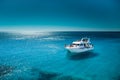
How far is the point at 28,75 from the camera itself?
4621 millimetres

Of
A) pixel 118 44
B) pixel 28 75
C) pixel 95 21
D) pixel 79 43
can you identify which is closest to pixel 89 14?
pixel 95 21

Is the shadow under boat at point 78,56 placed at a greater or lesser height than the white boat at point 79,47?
lesser

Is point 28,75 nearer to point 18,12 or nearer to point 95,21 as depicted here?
point 18,12

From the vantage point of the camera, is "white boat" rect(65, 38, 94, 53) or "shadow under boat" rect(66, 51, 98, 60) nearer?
"shadow under boat" rect(66, 51, 98, 60)

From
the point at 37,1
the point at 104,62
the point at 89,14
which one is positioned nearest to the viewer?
the point at 37,1

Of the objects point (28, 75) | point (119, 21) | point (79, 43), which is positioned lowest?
point (28, 75)

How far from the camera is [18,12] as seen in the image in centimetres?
514

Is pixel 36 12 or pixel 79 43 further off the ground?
pixel 36 12

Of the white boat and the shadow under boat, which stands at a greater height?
the white boat

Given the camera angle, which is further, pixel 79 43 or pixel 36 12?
pixel 79 43

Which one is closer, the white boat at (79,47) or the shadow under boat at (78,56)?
the shadow under boat at (78,56)

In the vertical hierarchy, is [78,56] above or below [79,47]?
below

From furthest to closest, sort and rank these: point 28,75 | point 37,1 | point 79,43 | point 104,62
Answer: point 79,43
point 104,62
point 37,1
point 28,75

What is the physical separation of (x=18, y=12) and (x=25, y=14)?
22cm
